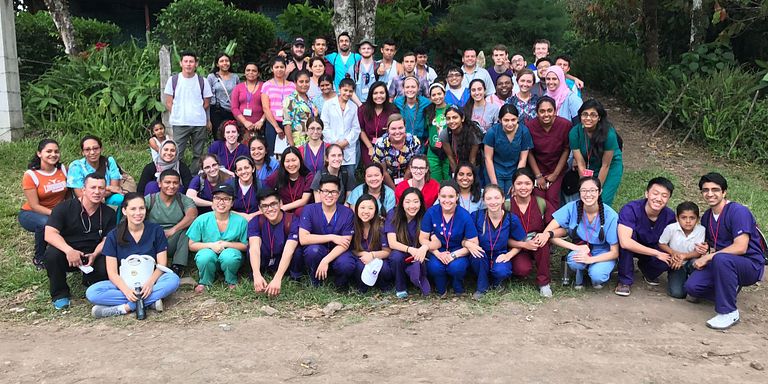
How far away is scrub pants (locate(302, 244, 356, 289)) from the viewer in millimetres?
5070

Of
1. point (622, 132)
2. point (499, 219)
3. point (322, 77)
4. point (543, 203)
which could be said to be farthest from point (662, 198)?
point (622, 132)

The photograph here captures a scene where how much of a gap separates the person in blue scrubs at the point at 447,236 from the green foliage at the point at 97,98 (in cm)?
500

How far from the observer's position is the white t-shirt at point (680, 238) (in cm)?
491

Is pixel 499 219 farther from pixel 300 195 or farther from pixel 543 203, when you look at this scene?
pixel 300 195

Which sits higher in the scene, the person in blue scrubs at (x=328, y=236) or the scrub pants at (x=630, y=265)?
the person in blue scrubs at (x=328, y=236)

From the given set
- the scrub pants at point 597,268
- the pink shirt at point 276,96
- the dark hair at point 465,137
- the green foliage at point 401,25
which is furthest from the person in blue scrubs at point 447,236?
the green foliage at point 401,25

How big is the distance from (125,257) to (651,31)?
35.3ft

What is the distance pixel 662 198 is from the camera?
4961mm

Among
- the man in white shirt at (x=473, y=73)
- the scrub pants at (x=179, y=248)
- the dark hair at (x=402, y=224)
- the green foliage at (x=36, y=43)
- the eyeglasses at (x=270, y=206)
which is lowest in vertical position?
the scrub pants at (x=179, y=248)

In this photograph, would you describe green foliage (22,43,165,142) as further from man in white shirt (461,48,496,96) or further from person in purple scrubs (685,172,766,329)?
person in purple scrubs (685,172,766,329)

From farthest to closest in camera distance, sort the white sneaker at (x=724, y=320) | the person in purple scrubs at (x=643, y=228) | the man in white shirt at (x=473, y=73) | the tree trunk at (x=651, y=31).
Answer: the tree trunk at (x=651, y=31), the man in white shirt at (x=473, y=73), the person in purple scrubs at (x=643, y=228), the white sneaker at (x=724, y=320)

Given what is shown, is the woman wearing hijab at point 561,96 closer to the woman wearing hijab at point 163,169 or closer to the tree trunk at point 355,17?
the tree trunk at point 355,17

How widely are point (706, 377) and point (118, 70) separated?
8730mm

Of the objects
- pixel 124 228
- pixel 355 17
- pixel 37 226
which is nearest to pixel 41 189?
pixel 37 226
